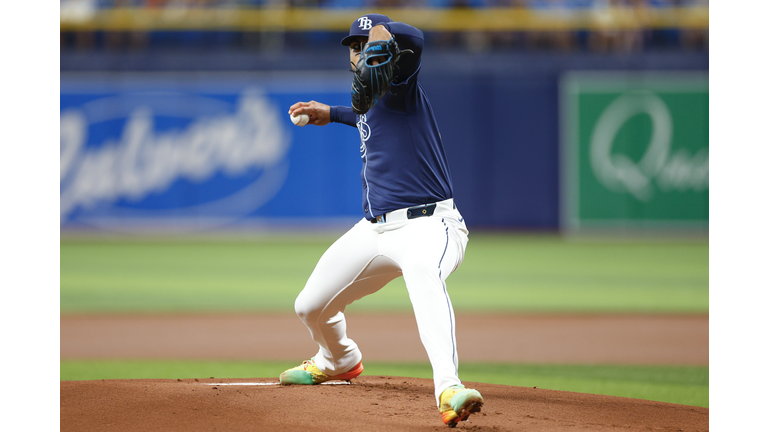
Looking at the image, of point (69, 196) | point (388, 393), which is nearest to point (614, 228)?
point (69, 196)

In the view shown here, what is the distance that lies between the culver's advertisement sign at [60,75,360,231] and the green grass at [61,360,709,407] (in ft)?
34.3

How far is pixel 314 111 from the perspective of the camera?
406 centimetres

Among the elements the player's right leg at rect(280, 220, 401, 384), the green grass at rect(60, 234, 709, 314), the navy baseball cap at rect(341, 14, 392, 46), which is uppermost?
the navy baseball cap at rect(341, 14, 392, 46)

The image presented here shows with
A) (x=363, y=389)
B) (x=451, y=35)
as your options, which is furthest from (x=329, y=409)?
(x=451, y=35)

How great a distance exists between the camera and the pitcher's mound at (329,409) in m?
3.35

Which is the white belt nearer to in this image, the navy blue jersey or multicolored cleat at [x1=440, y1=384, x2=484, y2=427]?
the navy blue jersey

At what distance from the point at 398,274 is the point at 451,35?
14.2m

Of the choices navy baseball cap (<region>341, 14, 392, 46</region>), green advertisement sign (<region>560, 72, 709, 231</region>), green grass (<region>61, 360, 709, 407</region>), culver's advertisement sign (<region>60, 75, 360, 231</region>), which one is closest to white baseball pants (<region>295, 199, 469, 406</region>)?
navy baseball cap (<region>341, 14, 392, 46</region>)

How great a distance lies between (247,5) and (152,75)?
2590mm

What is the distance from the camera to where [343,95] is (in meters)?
16.1

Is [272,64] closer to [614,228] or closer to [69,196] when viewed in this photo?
[69,196]

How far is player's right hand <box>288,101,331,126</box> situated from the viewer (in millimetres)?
4012

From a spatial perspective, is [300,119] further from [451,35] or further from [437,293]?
[451,35]

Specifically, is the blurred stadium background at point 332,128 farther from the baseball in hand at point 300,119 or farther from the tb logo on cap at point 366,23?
the tb logo on cap at point 366,23
